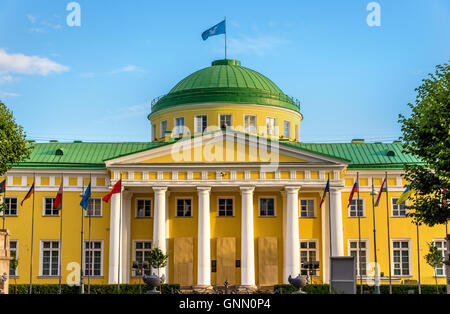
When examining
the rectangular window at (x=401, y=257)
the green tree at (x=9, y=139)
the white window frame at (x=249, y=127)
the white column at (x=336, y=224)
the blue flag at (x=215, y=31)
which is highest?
the blue flag at (x=215, y=31)

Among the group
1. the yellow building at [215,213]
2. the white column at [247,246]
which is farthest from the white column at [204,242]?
the white column at [247,246]

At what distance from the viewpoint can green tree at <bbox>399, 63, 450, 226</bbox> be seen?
115 ft

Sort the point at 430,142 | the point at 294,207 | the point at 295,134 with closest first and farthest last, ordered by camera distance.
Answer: the point at 430,142 < the point at 294,207 < the point at 295,134

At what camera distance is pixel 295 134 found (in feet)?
219

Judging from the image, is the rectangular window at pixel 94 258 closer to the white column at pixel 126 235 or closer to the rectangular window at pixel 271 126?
the white column at pixel 126 235

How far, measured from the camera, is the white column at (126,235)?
5722 centimetres

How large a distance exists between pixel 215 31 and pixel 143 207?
2026cm

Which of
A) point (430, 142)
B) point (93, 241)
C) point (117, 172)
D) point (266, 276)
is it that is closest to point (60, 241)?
point (93, 241)

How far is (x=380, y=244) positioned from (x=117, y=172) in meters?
22.5

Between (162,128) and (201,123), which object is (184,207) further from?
(162,128)

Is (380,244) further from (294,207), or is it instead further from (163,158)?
(163,158)

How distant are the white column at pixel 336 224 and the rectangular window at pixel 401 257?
225 inches

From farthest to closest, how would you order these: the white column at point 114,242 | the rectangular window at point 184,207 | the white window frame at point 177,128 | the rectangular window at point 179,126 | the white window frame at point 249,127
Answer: the rectangular window at point 179,126 → the white window frame at point 177,128 → the white window frame at point 249,127 → the rectangular window at point 184,207 → the white column at point 114,242

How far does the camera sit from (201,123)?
63.8m
